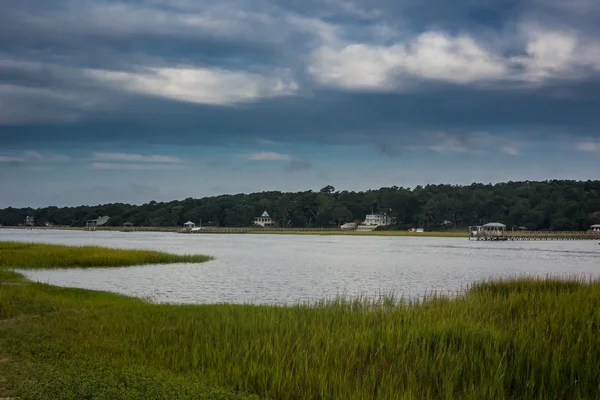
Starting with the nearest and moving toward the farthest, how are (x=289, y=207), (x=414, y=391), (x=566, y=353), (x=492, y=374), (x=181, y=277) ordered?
(x=414, y=391) → (x=492, y=374) → (x=566, y=353) → (x=181, y=277) → (x=289, y=207)

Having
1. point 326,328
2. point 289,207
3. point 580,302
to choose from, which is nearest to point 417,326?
point 326,328

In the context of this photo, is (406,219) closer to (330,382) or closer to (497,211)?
(497,211)

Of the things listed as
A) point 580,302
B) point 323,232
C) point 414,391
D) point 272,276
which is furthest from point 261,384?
point 323,232

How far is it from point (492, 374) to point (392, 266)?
3904cm

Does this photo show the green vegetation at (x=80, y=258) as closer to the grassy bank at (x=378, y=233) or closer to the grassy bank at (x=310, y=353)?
the grassy bank at (x=310, y=353)

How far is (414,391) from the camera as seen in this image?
10.2 meters

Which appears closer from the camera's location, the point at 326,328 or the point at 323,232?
the point at 326,328

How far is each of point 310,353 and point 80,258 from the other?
34.7m

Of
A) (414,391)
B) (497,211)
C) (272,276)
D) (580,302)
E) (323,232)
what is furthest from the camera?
(323,232)

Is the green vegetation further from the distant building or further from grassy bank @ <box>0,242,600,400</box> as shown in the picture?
the distant building

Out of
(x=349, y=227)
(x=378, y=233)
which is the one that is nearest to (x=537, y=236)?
(x=378, y=233)

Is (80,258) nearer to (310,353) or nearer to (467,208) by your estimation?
(310,353)

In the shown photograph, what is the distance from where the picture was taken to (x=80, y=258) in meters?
43.1

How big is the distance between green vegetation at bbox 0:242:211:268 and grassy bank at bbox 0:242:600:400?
2531 centimetres
